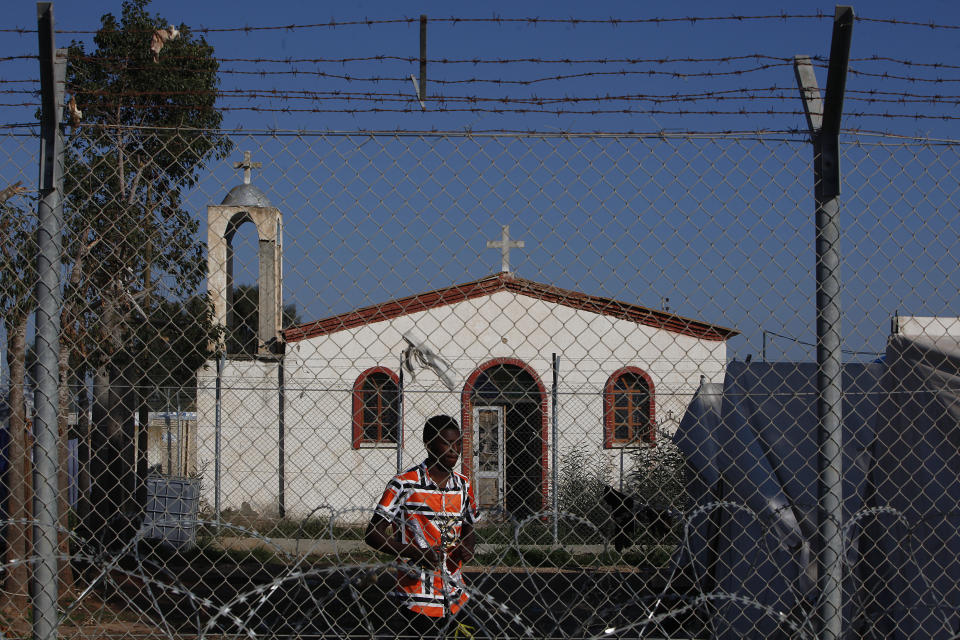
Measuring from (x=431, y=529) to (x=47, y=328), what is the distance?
188 centimetres

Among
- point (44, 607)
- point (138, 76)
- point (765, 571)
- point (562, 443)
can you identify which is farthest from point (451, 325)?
point (44, 607)

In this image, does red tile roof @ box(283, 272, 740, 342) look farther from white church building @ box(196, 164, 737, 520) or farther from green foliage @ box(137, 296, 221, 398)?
white church building @ box(196, 164, 737, 520)

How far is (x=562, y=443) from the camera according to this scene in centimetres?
1497

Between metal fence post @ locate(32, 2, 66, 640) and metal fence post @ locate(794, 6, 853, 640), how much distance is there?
2.67 meters

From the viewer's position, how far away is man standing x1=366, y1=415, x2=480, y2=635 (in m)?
3.81

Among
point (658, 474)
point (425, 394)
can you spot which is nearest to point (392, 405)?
point (425, 394)

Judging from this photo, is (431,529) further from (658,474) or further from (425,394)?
(425,394)

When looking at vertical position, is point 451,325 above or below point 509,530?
above

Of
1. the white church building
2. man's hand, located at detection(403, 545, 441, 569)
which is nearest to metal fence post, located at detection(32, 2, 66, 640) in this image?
man's hand, located at detection(403, 545, 441, 569)

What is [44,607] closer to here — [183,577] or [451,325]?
[183,577]

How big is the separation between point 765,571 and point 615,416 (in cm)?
978

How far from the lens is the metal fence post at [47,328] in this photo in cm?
286

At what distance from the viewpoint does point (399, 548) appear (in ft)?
12.5

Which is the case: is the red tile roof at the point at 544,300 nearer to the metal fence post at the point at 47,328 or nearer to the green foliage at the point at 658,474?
the metal fence post at the point at 47,328
